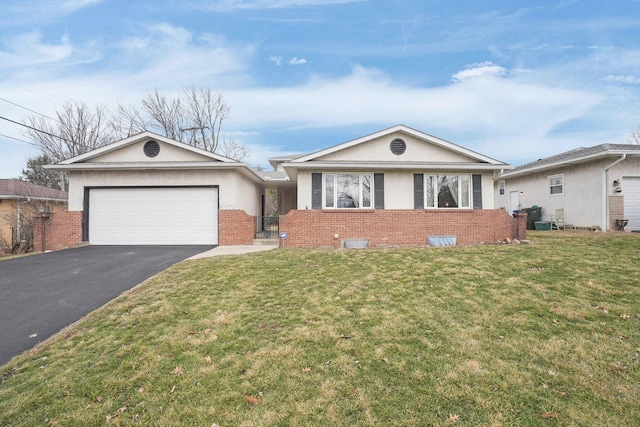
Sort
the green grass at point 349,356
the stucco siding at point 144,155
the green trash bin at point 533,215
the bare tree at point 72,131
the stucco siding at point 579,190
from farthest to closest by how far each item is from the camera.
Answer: the bare tree at point 72,131 < the green trash bin at point 533,215 < the stucco siding at point 579,190 < the stucco siding at point 144,155 < the green grass at point 349,356

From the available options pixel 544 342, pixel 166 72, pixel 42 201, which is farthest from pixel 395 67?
pixel 42 201

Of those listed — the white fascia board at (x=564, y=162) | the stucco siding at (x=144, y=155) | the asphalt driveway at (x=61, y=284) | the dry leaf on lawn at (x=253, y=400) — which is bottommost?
the dry leaf on lawn at (x=253, y=400)

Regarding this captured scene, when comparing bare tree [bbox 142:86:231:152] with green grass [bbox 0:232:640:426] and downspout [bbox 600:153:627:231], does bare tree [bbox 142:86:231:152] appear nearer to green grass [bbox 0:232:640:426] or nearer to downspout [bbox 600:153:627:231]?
green grass [bbox 0:232:640:426]

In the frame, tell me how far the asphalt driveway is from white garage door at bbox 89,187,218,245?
1.25 meters

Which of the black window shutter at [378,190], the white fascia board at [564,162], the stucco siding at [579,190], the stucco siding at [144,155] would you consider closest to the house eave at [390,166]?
the black window shutter at [378,190]

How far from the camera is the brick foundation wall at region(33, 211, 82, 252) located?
12.5m

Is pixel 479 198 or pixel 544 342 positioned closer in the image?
pixel 544 342

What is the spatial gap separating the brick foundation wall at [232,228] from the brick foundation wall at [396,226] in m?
2.13

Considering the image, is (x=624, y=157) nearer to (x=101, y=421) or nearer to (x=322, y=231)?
(x=322, y=231)

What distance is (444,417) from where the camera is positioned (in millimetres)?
2604

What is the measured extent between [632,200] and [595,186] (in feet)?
5.19

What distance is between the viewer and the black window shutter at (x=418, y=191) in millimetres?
12195

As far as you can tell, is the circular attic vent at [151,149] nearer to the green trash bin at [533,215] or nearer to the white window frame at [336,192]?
the white window frame at [336,192]

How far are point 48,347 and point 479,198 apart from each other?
534 inches
